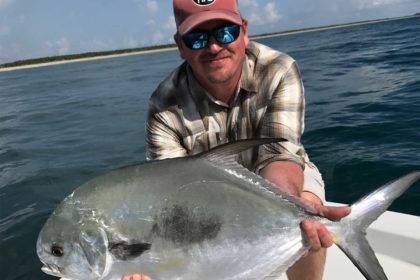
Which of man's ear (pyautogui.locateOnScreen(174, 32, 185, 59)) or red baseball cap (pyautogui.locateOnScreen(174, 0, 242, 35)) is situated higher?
red baseball cap (pyautogui.locateOnScreen(174, 0, 242, 35))

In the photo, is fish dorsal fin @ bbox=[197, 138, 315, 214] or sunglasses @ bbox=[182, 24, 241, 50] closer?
fish dorsal fin @ bbox=[197, 138, 315, 214]

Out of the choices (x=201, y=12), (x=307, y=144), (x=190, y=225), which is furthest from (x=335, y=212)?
(x=307, y=144)

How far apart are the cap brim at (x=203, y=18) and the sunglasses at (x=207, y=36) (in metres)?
0.03

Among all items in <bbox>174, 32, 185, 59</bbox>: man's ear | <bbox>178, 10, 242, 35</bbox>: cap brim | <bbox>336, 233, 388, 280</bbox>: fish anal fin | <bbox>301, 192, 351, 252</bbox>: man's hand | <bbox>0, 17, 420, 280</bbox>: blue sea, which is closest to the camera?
<bbox>336, 233, 388, 280</bbox>: fish anal fin

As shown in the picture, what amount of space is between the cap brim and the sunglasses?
3 centimetres

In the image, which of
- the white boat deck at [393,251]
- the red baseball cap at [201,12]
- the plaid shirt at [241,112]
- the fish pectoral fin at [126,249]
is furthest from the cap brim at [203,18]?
the white boat deck at [393,251]

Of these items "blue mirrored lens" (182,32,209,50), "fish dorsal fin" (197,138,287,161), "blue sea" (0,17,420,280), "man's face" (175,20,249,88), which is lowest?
"blue sea" (0,17,420,280)

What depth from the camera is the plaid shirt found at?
284 centimetres

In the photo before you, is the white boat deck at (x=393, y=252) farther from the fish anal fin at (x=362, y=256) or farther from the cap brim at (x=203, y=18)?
the cap brim at (x=203, y=18)

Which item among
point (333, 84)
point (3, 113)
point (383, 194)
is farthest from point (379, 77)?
point (3, 113)

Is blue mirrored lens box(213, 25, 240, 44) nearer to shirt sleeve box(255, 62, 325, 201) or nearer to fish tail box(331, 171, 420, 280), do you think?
shirt sleeve box(255, 62, 325, 201)

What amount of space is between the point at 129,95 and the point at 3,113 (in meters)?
5.00

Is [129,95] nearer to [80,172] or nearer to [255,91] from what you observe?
[80,172]

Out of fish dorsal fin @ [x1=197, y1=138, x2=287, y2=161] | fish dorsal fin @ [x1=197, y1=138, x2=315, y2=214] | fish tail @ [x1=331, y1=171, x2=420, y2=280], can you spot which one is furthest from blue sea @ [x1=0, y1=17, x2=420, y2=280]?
fish dorsal fin @ [x1=197, y1=138, x2=287, y2=161]
